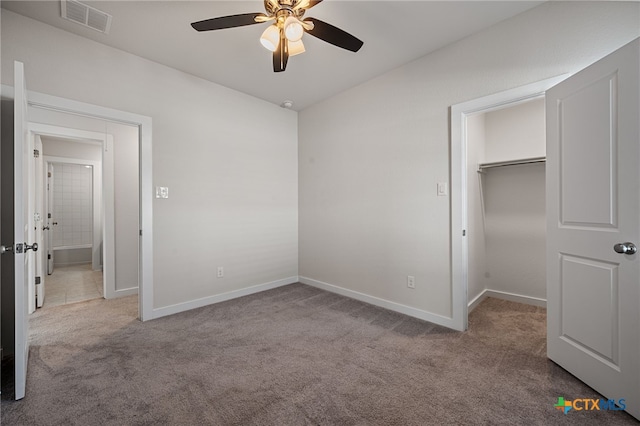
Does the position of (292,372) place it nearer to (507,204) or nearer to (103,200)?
(507,204)

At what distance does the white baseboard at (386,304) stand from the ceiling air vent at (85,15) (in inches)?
141

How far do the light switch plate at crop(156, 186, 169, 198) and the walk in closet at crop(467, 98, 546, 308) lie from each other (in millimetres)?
3326

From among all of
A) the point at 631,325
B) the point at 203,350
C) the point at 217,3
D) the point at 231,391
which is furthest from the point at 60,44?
the point at 631,325

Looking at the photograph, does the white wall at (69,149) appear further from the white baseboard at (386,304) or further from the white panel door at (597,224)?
the white panel door at (597,224)

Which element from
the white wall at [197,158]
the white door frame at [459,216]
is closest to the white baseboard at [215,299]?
the white wall at [197,158]

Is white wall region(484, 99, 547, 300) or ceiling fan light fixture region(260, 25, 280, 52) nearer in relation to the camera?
ceiling fan light fixture region(260, 25, 280, 52)

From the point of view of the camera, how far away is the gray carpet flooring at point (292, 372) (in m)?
1.51

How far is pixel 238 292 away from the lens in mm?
3572

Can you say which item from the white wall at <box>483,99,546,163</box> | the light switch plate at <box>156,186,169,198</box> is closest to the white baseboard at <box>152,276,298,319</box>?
the light switch plate at <box>156,186,169,198</box>

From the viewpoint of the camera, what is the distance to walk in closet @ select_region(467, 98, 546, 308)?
3195mm

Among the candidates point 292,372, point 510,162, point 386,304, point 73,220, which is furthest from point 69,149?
point 510,162

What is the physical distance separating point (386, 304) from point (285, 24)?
2842 mm

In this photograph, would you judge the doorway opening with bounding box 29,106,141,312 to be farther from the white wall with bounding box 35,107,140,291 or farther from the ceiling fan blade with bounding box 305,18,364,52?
the ceiling fan blade with bounding box 305,18,364,52

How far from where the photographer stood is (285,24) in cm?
174
